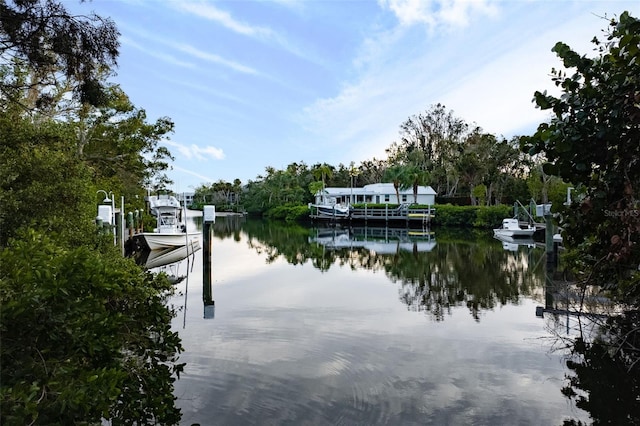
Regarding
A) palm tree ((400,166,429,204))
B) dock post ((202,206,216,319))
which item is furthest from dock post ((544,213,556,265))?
palm tree ((400,166,429,204))

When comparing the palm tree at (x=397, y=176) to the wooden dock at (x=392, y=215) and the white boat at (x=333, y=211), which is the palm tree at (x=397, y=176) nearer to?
the wooden dock at (x=392, y=215)

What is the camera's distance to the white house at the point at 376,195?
175 feet

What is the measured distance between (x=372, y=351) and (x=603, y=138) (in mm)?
4910

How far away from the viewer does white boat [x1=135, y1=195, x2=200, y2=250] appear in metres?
19.8

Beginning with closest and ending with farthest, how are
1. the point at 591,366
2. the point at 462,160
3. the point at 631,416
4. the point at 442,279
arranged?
the point at 631,416
the point at 591,366
the point at 442,279
the point at 462,160

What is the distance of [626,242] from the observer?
146 inches

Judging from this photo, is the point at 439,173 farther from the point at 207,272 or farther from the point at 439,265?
the point at 207,272

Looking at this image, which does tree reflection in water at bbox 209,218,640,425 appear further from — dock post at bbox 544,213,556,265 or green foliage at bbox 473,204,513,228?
green foliage at bbox 473,204,513,228

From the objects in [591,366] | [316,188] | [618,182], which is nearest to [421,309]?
[591,366]

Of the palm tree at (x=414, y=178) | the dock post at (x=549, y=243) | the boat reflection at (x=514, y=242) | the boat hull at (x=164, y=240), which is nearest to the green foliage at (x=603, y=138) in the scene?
the dock post at (x=549, y=243)

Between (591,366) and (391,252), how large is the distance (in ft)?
55.0

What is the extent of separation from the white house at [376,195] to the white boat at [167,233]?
32615 millimetres

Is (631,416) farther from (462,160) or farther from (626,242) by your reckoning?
(462,160)

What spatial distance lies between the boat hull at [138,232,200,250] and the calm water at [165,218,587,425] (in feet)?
14.8
